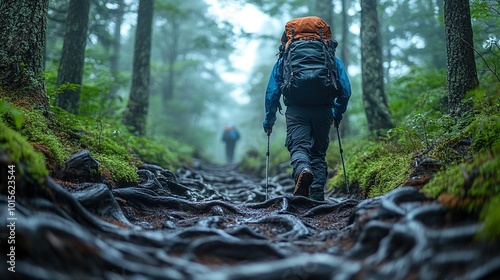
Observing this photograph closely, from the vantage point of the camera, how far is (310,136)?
21.5 feet

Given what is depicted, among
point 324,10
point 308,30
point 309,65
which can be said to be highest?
point 324,10

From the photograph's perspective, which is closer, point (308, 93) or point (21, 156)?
point (21, 156)

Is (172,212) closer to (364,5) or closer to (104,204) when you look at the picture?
(104,204)

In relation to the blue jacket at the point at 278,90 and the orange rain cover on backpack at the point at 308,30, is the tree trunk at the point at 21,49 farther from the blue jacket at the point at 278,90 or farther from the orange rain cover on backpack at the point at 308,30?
the orange rain cover on backpack at the point at 308,30

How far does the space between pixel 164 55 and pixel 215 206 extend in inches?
1018

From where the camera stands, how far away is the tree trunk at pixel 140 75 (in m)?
11.1

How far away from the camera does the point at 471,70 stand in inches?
223

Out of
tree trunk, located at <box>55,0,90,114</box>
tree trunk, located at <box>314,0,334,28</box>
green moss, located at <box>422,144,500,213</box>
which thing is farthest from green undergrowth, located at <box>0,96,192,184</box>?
tree trunk, located at <box>314,0,334,28</box>

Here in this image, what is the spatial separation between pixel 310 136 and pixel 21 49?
5.08 m

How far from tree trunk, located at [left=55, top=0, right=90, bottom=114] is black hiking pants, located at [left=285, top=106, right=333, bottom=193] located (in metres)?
5.59

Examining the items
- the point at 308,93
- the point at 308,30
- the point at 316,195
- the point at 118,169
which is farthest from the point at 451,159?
the point at 118,169

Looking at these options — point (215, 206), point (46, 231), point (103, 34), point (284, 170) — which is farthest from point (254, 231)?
point (103, 34)

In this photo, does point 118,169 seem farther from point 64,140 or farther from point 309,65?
point 309,65

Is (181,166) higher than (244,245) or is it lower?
A: higher
